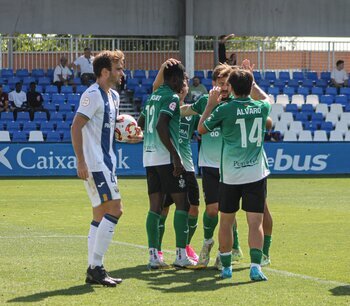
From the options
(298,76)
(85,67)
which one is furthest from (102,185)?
(298,76)

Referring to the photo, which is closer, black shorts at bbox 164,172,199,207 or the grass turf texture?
the grass turf texture

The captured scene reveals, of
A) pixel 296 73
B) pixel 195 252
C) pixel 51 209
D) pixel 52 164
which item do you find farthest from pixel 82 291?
pixel 296 73

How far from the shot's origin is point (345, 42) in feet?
117

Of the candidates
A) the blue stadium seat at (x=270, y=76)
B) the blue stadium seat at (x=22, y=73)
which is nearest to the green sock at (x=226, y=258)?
the blue stadium seat at (x=22, y=73)

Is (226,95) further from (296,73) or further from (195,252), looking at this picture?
(296,73)

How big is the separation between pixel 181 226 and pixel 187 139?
1142 mm

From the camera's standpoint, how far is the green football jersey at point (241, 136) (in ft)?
30.4

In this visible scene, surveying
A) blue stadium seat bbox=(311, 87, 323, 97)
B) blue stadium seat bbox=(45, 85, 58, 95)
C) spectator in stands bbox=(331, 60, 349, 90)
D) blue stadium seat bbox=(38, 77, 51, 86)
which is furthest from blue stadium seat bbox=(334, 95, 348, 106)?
blue stadium seat bbox=(38, 77, 51, 86)

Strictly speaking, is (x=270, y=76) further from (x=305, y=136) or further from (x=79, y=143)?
(x=79, y=143)

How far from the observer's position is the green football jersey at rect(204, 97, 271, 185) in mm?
9258

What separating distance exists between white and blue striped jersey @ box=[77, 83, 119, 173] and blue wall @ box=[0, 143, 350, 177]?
53.3 ft

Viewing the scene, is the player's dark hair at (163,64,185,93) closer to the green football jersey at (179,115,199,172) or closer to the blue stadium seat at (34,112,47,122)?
the green football jersey at (179,115,199,172)

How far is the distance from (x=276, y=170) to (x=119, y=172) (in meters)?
4.23

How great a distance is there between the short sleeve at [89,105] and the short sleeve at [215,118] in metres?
1.13
